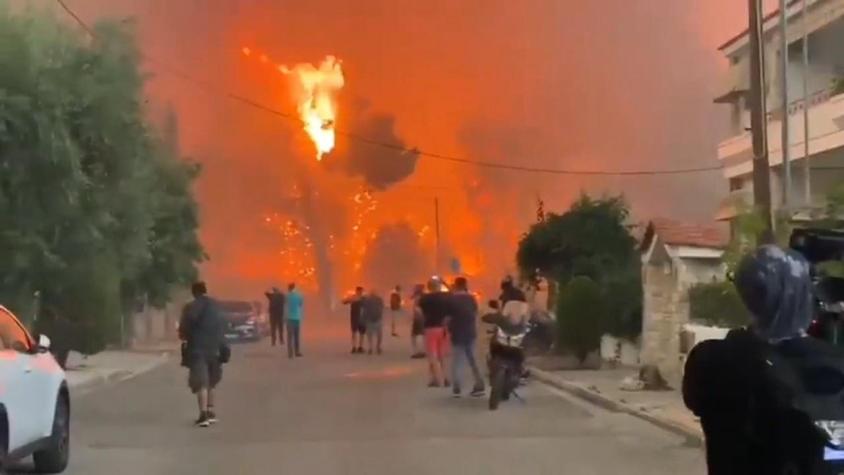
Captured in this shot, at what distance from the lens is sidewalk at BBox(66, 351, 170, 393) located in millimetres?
21327

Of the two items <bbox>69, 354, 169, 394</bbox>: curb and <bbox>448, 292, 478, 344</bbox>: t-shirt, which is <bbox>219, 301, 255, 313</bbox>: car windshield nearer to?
<bbox>69, 354, 169, 394</bbox>: curb

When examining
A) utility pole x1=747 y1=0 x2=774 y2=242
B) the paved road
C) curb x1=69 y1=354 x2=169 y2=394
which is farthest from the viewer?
curb x1=69 y1=354 x2=169 y2=394

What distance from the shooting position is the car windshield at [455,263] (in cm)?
1084

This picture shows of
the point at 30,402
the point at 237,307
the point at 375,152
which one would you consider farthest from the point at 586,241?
the point at 375,152

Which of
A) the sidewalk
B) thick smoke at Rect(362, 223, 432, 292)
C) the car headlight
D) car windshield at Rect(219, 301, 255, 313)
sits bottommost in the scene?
the sidewalk

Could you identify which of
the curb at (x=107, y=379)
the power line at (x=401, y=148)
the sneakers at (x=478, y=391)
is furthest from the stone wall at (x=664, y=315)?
the power line at (x=401, y=148)

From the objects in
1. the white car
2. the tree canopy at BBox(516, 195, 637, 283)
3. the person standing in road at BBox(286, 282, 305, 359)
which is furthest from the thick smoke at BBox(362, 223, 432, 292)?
the white car

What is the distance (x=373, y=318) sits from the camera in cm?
2938

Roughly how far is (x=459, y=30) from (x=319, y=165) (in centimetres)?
1146

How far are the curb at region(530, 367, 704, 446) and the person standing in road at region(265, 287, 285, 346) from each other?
1090 centimetres

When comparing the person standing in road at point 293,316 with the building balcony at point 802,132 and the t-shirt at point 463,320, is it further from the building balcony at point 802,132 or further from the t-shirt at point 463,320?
the t-shirt at point 463,320

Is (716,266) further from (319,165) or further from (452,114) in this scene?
(319,165)

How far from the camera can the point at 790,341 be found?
3.48 metres

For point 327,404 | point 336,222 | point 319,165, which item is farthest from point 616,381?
point 336,222
